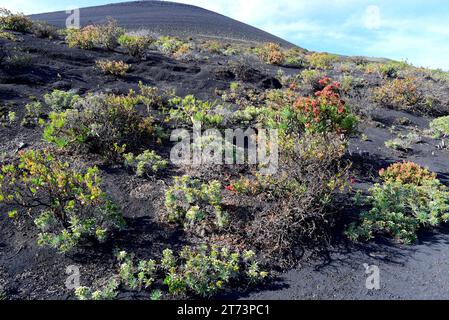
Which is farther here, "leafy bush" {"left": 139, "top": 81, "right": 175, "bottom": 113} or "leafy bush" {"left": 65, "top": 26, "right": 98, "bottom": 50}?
"leafy bush" {"left": 65, "top": 26, "right": 98, "bottom": 50}

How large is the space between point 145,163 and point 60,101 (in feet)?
11.2

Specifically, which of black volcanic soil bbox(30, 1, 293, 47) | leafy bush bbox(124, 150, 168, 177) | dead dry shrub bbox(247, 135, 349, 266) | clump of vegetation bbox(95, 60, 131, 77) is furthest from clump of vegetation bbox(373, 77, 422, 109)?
black volcanic soil bbox(30, 1, 293, 47)

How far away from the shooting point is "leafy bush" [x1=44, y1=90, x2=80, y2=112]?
7957 mm

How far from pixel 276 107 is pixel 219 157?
3.57 meters

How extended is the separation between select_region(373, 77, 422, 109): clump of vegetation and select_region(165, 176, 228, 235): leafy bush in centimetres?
931

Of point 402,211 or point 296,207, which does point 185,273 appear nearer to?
point 296,207

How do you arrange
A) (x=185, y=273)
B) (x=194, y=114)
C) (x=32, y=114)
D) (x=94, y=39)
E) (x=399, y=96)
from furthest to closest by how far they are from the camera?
1. (x=94, y=39)
2. (x=399, y=96)
3. (x=194, y=114)
4. (x=32, y=114)
5. (x=185, y=273)

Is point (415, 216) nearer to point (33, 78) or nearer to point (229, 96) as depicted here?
point (229, 96)

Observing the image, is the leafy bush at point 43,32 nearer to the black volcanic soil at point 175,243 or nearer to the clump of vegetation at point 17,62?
the clump of vegetation at point 17,62

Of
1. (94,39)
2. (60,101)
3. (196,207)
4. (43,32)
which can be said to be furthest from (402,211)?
(43,32)

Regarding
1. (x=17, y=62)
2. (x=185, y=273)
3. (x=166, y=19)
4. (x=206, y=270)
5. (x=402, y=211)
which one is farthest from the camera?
(x=166, y=19)

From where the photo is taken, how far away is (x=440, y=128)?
9.66m

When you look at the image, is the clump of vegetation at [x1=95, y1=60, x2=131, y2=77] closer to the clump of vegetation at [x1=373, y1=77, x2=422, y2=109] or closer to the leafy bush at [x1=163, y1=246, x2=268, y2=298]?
the leafy bush at [x1=163, y1=246, x2=268, y2=298]
